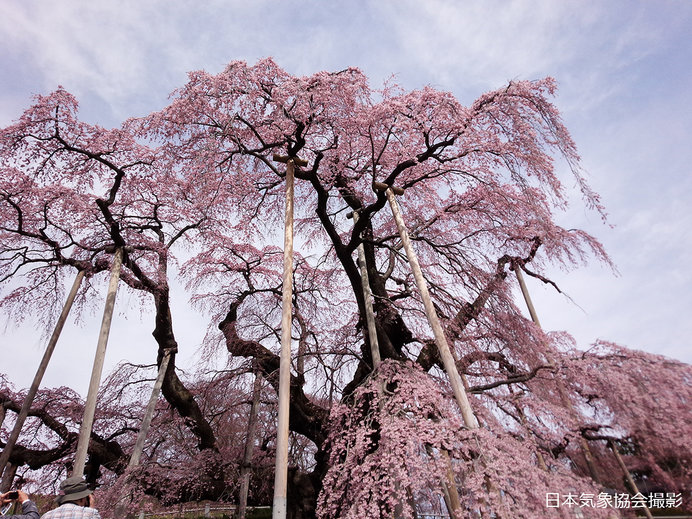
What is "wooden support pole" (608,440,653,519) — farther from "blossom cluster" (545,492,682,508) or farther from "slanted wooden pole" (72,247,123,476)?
"slanted wooden pole" (72,247,123,476)

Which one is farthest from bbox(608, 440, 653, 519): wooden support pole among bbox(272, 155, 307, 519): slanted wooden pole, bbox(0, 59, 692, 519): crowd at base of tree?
bbox(272, 155, 307, 519): slanted wooden pole

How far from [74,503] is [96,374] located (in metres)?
3.85

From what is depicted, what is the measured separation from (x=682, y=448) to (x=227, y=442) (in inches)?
452

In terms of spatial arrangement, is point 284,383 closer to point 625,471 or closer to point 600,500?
point 600,500

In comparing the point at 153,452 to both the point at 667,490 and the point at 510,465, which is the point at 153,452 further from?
the point at 667,490

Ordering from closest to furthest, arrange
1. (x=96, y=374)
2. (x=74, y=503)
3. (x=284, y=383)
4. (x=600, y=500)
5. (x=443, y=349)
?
(x=74, y=503) → (x=600, y=500) → (x=284, y=383) → (x=443, y=349) → (x=96, y=374)

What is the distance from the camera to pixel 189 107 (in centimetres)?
663

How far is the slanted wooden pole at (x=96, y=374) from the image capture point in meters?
5.58

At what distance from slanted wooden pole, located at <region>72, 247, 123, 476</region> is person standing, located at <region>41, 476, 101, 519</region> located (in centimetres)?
305

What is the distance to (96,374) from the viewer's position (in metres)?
6.23

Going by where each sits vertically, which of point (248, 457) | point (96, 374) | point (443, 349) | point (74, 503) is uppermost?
point (96, 374)

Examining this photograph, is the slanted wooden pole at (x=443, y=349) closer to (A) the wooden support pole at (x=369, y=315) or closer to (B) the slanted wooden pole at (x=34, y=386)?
(A) the wooden support pole at (x=369, y=315)

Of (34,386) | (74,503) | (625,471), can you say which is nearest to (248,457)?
(34,386)

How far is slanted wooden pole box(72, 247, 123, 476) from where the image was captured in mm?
5582
